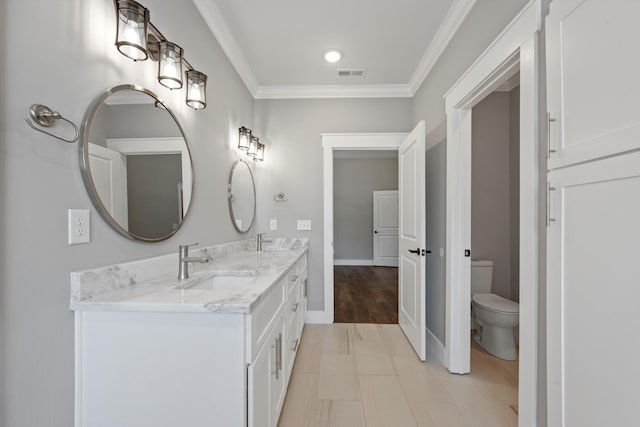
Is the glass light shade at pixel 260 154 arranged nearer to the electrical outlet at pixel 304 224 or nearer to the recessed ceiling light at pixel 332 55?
the electrical outlet at pixel 304 224

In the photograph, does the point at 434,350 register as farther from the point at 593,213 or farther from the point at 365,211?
the point at 365,211

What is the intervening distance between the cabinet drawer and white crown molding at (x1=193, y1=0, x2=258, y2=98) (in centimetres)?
192

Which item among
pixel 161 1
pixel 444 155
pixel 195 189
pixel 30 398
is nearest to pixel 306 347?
pixel 195 189

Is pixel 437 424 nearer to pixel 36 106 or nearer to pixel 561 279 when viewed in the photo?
pixel 561 279

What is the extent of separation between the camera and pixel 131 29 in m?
1.04

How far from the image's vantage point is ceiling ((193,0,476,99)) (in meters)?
1.80

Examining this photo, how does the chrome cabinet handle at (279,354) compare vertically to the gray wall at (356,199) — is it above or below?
below

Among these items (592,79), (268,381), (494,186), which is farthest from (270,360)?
(494,186)

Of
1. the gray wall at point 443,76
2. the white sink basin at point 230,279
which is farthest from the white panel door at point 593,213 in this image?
the white sink basin at point 230,279

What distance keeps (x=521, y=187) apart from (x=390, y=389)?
1528 mm

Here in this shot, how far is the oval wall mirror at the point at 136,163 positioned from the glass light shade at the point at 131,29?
156 mm

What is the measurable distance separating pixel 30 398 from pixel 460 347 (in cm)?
231

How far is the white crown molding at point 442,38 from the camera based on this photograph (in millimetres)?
1752

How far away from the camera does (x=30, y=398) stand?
0.80 meters
